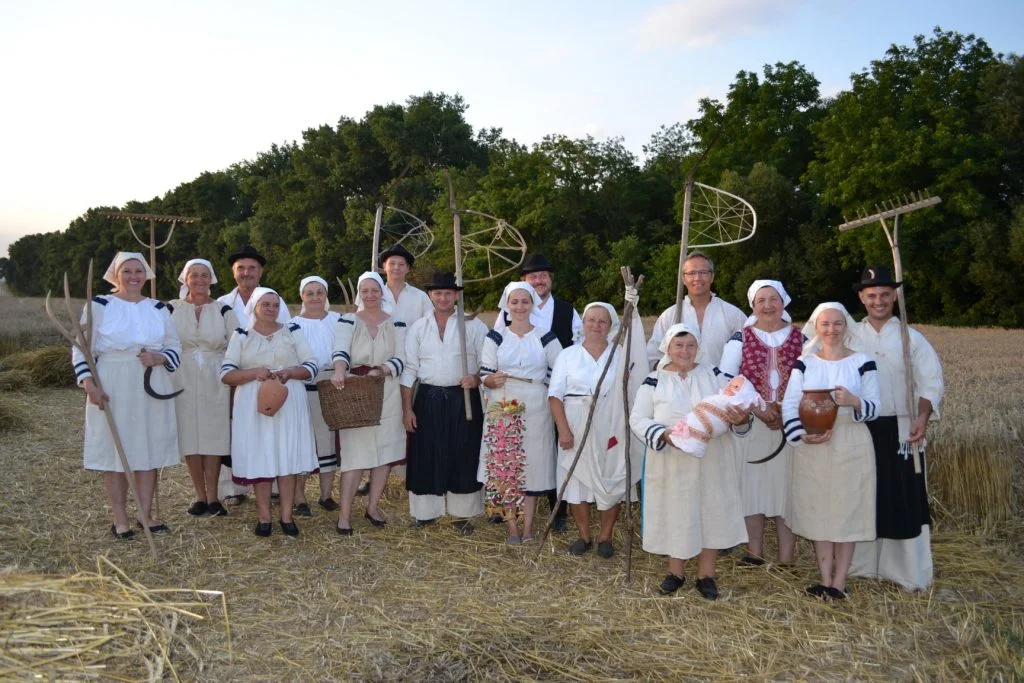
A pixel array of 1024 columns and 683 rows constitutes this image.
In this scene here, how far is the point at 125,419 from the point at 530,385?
2.77 meters

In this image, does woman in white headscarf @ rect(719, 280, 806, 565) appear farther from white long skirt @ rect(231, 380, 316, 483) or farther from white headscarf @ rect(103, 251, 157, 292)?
white headscarf @ rect(103, 251, 157, 292)

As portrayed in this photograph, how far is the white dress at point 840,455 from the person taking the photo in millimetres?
4238

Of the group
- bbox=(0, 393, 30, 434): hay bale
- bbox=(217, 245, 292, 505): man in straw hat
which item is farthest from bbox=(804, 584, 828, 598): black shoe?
bbox=(0, 393, 30, 434): hay bale

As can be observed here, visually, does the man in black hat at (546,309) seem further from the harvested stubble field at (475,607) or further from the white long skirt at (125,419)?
the white long skirt at (125,419)

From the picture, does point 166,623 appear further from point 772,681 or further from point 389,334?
point 772,681

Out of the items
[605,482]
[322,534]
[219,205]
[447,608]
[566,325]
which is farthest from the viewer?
[219,205]

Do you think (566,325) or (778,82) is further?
(778,82)

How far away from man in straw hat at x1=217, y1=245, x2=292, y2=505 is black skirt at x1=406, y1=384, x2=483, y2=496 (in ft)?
4.28

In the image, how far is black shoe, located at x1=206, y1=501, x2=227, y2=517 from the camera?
6.14 meters

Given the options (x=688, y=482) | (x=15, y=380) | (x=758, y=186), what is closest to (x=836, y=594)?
(x=688, y=482)

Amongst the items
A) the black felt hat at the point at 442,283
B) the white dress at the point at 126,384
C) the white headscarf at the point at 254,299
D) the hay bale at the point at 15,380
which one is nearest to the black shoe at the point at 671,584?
the black felt hat at the point at 442,283

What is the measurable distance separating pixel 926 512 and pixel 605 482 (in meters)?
1.90

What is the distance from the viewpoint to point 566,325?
20.9ft

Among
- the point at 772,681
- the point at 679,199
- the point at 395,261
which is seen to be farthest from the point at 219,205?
the point at 772,681
